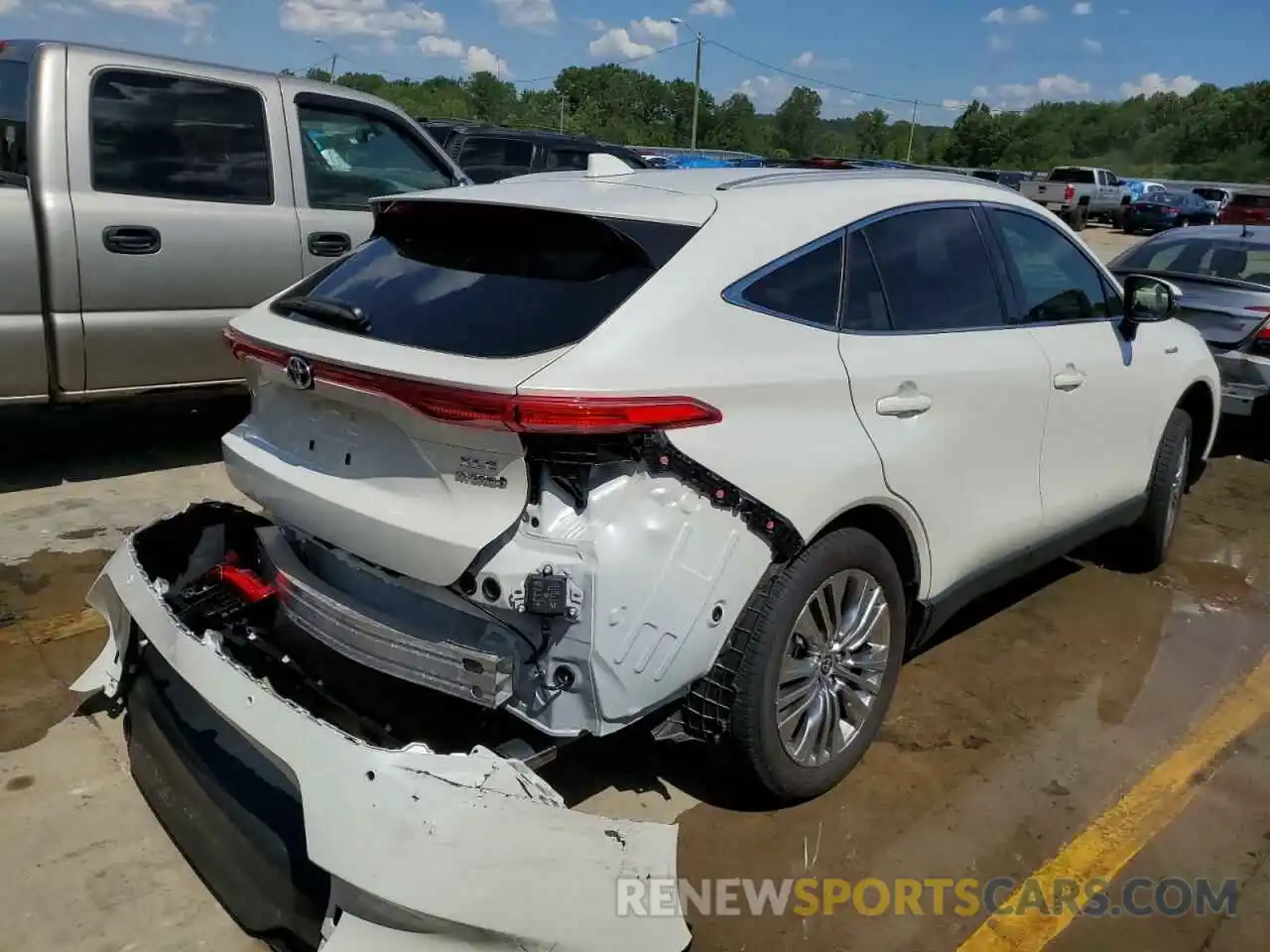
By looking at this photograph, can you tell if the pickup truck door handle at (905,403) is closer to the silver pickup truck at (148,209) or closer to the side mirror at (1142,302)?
the side mirror at (1142,302)

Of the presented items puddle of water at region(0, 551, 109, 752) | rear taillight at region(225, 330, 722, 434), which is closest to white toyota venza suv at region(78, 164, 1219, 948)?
rear taillight at region(225, 330, 722, 434)

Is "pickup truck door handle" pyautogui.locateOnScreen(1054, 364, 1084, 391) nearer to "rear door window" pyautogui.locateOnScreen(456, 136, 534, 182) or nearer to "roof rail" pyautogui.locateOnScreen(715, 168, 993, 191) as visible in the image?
"roof rail" pyautogui.locateOnScreen(715, 168, 993, 191)

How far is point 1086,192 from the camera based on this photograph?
Answer: 34.9 meters

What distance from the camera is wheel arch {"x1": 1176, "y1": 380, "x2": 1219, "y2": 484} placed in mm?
5133

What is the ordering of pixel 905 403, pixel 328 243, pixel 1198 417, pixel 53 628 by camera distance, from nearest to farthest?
1. pixel 905 403
2. pixel 53 628
3. pixel 1198 417
4. pixel 328 243

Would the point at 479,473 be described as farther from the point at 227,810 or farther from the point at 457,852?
the point at 227,810

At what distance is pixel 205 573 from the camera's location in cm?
332

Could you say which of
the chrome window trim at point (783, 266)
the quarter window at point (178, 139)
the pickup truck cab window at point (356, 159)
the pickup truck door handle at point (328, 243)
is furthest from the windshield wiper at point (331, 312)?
the pickup truck cab window at point (356, 159)

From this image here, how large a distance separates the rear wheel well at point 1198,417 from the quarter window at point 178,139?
4811mm

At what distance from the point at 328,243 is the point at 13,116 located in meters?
1.58

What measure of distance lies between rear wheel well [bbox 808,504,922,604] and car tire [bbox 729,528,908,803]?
5cm

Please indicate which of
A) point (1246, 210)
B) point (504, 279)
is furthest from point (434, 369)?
point (1246, 210)

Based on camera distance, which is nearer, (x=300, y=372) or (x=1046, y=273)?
(x=300, y=372)

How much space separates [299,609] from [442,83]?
91.5 metres
